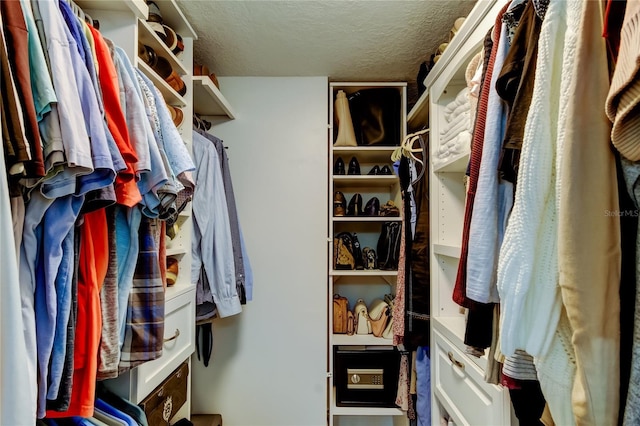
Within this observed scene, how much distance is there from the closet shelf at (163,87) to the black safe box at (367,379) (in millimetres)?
1518

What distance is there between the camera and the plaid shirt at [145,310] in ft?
2.50

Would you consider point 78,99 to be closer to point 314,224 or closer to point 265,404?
point 314,224

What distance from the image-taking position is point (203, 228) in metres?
1.38

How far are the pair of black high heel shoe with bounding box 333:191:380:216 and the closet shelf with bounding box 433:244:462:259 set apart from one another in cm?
62

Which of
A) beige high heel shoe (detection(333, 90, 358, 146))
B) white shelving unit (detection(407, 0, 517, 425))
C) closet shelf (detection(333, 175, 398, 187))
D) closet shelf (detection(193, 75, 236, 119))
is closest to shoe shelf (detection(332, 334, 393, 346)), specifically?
white shelving unit (detection(407, 0, 517, 425))

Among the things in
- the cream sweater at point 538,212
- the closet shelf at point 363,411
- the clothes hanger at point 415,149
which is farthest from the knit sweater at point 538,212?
the closet shelf at point 363,411

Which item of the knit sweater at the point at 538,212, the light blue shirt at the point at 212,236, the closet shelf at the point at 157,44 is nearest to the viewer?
the knit sweater at the point at 538,212

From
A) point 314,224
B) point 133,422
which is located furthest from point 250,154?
point 133,422

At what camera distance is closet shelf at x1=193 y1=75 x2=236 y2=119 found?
1.42 metres

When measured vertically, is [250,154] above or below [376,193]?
above

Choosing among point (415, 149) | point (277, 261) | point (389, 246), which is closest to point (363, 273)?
point (389, 246)

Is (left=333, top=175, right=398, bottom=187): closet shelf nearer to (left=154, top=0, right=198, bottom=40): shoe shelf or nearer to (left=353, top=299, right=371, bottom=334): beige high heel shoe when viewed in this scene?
(left=353, top=299, right=371, bottom=334): beige high heel shoe

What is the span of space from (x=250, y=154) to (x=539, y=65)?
4.95ft

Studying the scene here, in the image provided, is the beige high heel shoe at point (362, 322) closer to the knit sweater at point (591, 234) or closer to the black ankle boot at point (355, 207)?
the black ankle boot at point (355, 207)
